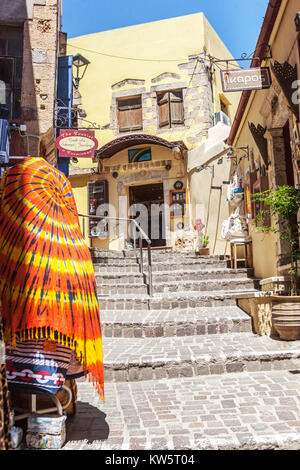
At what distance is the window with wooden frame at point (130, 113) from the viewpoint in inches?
537

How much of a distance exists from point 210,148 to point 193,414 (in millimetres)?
10043

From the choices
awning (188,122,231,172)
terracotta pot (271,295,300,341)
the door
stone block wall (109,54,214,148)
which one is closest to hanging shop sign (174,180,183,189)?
awning (188,122,231,172)

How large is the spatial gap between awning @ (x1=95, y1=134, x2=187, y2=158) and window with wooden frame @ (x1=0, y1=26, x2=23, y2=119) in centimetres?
455

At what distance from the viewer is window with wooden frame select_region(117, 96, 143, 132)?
1364cm

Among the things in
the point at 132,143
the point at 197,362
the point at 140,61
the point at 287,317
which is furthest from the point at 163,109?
the point at 197,362

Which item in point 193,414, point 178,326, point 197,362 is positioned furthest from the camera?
point 178,326

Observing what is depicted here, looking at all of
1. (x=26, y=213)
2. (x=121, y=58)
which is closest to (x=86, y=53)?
(x=121, y=58)

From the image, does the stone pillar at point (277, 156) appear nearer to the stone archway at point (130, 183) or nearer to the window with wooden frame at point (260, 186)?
the window with wooden frame at point (260, 186)

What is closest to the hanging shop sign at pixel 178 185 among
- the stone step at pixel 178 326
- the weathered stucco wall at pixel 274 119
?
the weathered stucco wall at pixel 274 119

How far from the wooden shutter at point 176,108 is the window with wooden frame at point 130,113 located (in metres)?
1.20

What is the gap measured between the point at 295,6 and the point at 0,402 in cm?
497

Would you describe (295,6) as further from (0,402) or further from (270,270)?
(0,402)

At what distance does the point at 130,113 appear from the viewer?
13766mm

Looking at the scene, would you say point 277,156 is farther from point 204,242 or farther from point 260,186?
point 204,242
